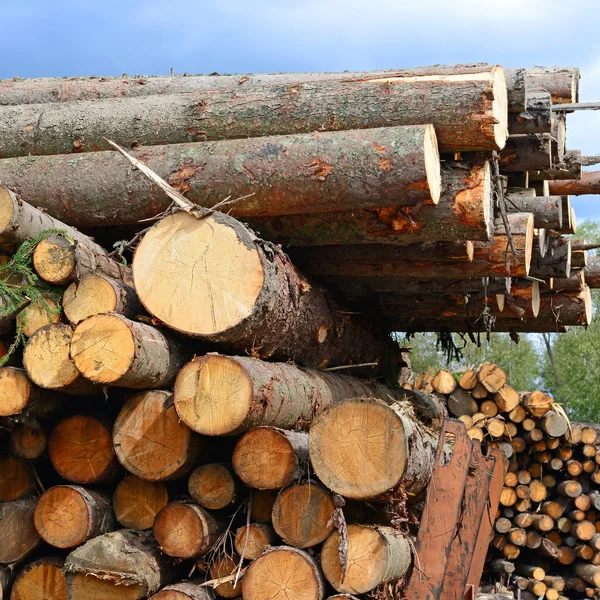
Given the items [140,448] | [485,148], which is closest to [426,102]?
[485,148]

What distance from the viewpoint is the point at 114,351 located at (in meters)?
4.30

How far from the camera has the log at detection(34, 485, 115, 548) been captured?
4707 millimetres

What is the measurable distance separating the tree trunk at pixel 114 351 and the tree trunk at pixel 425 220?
1452mm

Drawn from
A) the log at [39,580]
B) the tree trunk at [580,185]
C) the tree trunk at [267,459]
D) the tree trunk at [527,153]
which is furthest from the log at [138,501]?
the tree trunk at [580,185]

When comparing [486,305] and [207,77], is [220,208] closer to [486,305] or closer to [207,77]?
[207,77]

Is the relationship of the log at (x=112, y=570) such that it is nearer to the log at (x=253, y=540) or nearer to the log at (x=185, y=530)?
the log at (x=185, y=530)

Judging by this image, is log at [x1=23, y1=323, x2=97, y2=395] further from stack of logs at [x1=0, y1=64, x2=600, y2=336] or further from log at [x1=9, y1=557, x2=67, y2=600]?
log at [x1=9, y1=557, x2=67, y2=600]

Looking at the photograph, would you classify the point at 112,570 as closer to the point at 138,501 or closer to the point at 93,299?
the point at 138,501

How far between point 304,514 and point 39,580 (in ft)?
5.85

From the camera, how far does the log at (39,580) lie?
4887 mm

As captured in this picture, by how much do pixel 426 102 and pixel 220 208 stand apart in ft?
4.73

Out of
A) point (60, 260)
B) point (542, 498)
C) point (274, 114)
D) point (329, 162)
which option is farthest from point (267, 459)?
point (542, 498)

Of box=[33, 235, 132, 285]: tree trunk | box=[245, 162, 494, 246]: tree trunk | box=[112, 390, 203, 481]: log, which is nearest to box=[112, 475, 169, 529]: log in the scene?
box=[112, 390, 203, 481]: log

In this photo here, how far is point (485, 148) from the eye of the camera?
4.97 m
